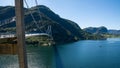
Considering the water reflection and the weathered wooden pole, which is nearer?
the weathered wooden pole

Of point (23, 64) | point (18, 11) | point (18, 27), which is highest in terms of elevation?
point (18, 11)

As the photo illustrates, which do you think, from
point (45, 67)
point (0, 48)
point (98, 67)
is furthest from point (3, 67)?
point (0, 48)

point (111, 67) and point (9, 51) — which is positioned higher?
point (9, 51)

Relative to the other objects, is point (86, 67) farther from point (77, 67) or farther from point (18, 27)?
point (18, 27)

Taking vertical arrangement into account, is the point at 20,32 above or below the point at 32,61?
above

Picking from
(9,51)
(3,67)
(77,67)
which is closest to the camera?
(9,51)

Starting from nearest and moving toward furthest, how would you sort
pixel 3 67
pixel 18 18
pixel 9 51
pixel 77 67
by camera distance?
1. pixel 18 18
2. pixel 9 51
3. pixel 3 67
4. pixel 77 67

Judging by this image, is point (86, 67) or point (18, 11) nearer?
point (18, 11)

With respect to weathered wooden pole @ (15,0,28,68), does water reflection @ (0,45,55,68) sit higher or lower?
lower

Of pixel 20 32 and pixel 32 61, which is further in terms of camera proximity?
pixel 32 61

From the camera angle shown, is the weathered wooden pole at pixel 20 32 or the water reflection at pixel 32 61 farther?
the water reflection at pixel 32 61

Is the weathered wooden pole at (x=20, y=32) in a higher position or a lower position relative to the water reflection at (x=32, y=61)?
higher
